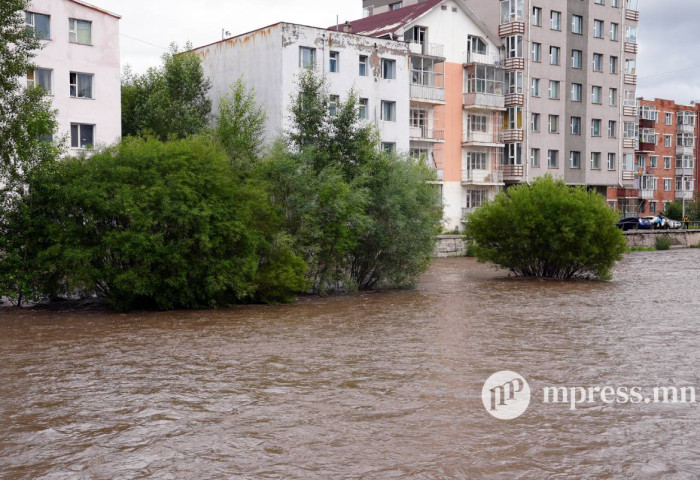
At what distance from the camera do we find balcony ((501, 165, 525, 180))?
60.1 metres

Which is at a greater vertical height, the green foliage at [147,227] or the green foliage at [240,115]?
the green foliage at [240,115]

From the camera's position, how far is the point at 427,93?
176ft

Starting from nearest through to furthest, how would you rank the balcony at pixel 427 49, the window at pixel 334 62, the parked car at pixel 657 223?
1. the window at pixel 334 62
2. the balcony at pixel 427 49
3. the parked car at pixel 657 223

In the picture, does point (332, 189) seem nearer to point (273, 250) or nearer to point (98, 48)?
point (273, 250)

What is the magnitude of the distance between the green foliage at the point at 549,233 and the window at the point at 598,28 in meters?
37.9

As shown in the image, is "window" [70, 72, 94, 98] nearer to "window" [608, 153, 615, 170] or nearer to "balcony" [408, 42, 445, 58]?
"balcony" [408, 42, 445, 58]

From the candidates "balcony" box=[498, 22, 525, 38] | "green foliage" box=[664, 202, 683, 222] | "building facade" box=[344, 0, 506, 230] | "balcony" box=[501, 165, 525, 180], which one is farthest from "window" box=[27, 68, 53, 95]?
"green foliage" box=[664, 202, 683, 222]

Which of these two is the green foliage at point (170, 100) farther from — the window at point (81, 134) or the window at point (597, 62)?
the window at point (597, 62)

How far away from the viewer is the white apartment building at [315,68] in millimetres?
45312

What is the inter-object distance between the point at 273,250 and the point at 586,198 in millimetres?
14768

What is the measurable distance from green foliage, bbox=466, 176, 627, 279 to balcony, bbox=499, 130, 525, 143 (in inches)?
1076

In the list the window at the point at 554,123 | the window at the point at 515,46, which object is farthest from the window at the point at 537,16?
the window at the point at 554,123

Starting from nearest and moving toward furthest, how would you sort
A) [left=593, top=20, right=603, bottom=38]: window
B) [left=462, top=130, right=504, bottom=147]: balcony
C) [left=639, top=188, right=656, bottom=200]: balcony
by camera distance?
[left=462, top=130, right=504, bottom=147]: balcony → [left=593, top=20, right=603, bottom=38]: window → [left=639, top=188, right=656, bottom=200]: balcony

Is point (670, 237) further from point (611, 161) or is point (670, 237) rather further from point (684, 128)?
point (684, 128)
